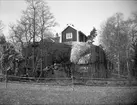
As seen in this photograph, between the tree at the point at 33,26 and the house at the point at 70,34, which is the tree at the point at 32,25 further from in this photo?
the house at the point at 70,34

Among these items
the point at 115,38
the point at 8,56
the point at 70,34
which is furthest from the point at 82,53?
the point at 70,34

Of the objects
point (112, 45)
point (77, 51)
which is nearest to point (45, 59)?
point (77, 51)

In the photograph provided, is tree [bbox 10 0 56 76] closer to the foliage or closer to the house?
the foliage

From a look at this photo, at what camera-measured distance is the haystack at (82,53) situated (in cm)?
1947

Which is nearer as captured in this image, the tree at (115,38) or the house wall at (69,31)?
the tree at (115,38)

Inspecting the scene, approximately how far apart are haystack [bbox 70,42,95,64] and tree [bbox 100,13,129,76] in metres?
5.69

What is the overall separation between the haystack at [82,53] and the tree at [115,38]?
569 centimetres

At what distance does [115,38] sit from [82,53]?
7.42 metres

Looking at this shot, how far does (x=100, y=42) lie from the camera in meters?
27.8

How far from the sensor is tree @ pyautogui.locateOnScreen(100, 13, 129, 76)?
908 inches

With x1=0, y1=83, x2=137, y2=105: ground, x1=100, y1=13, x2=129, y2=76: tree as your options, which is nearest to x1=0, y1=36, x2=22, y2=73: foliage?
x1=0, y1=83, x2=137, y2=105: ground

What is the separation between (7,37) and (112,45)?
16683mm

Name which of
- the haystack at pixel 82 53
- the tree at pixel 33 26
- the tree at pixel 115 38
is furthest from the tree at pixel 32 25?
the tree at pixel 115 38

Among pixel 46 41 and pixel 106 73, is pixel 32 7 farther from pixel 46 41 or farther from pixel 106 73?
pixel 106 73
